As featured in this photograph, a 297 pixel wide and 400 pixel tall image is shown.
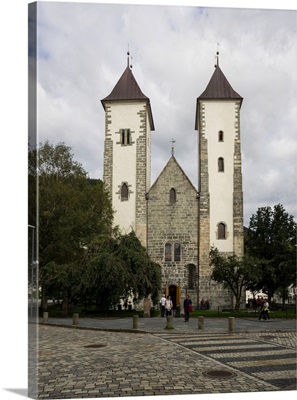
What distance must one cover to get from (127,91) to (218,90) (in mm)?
7503

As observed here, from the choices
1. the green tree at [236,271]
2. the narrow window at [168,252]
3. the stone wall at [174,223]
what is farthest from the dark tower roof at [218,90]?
the green tree at [236,271]

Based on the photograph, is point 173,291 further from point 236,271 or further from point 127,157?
point 127,157

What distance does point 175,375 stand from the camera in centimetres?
901

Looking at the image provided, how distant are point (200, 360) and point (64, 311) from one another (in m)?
17.2

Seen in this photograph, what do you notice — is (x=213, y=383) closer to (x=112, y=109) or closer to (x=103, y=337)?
(x=103, y=337)

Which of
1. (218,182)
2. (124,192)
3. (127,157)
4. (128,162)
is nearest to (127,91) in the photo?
(127,157)

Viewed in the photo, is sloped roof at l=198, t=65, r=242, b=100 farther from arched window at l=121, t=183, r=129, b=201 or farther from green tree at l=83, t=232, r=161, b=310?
green tree at l=83, t=232, r=161, b=310

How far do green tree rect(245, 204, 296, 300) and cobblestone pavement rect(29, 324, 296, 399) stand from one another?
2139 centimetres

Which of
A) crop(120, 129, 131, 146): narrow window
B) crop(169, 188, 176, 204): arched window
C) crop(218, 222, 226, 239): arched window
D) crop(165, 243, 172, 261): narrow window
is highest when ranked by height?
crop(120, 129, 131, 146): narrow window

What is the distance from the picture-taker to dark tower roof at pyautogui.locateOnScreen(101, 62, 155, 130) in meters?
39.0

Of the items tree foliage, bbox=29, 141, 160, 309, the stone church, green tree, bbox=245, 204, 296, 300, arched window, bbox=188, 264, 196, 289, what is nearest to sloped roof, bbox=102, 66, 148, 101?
the stone church
